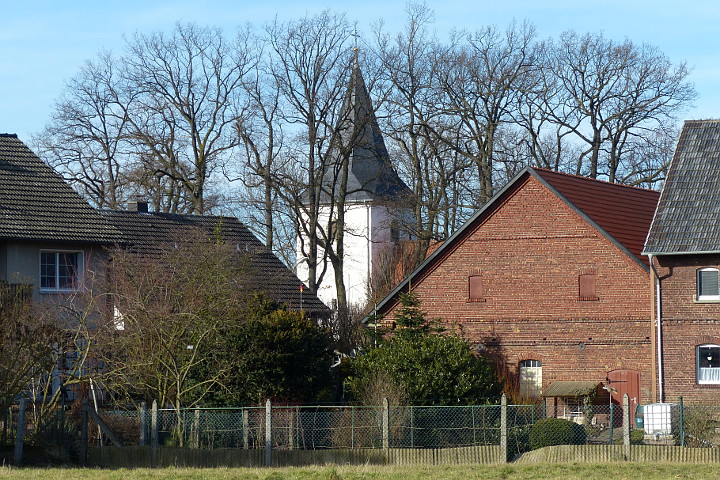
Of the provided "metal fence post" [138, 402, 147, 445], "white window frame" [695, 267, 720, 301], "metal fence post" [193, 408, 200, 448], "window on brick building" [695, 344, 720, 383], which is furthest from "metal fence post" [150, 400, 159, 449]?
"white window frame" [695, 267, 720, 301]

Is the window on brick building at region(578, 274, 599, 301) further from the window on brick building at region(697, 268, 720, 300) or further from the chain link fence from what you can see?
the chain link fence

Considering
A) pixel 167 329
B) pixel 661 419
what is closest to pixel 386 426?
pixel 167 329

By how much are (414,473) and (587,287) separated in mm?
16942

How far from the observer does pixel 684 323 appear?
33.7 metres

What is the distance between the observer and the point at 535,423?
24.5 meters

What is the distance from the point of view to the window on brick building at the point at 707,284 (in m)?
33.4

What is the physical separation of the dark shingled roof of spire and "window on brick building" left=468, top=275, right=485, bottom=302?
238 inches

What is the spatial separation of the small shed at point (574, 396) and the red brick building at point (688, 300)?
1.90 metres

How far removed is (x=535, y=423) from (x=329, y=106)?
29015mm

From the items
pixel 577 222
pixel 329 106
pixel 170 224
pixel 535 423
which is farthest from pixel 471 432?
pixel 329 106

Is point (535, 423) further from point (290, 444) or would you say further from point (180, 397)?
point (180, 397)

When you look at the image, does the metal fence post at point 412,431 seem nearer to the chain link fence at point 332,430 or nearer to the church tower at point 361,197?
the chain link fence at point 332,430

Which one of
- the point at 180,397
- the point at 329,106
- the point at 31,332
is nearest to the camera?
the point at 31,332

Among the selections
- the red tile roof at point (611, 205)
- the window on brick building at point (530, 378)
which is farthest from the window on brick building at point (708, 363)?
the window on brick building at point (530, 378)
